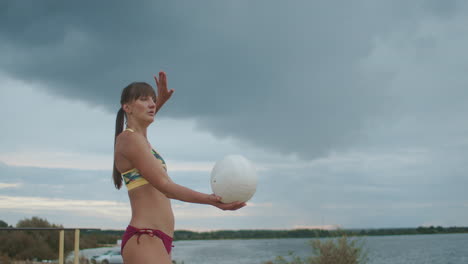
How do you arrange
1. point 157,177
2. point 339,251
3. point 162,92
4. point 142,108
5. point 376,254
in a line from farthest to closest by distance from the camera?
point 376,254 → point 339,251 → point 162,92 → point 142,108 → point 157,177

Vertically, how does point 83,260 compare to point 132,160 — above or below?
below

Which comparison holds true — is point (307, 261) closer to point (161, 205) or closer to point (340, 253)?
point (340, 253)

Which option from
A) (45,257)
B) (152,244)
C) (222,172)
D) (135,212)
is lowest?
(45,257)

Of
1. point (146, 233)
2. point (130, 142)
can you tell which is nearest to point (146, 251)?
point (146, 233)

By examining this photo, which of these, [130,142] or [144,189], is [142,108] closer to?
[130,142]

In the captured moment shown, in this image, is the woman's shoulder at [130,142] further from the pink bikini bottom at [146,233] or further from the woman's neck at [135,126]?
the pink bikini bottom at [146,233]

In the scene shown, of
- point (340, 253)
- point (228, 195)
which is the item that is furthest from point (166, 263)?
point (340, 253)

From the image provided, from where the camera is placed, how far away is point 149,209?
293 centimetres

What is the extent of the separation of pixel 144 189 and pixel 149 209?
5.1 inches

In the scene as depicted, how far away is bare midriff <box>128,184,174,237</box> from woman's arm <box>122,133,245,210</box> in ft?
0.56

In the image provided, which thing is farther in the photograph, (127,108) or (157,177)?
(127,108)

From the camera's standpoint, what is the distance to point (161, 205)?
9.78 ft

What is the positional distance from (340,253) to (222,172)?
32.7ft

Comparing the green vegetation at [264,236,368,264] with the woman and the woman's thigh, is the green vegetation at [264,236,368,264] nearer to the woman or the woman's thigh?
the woman
